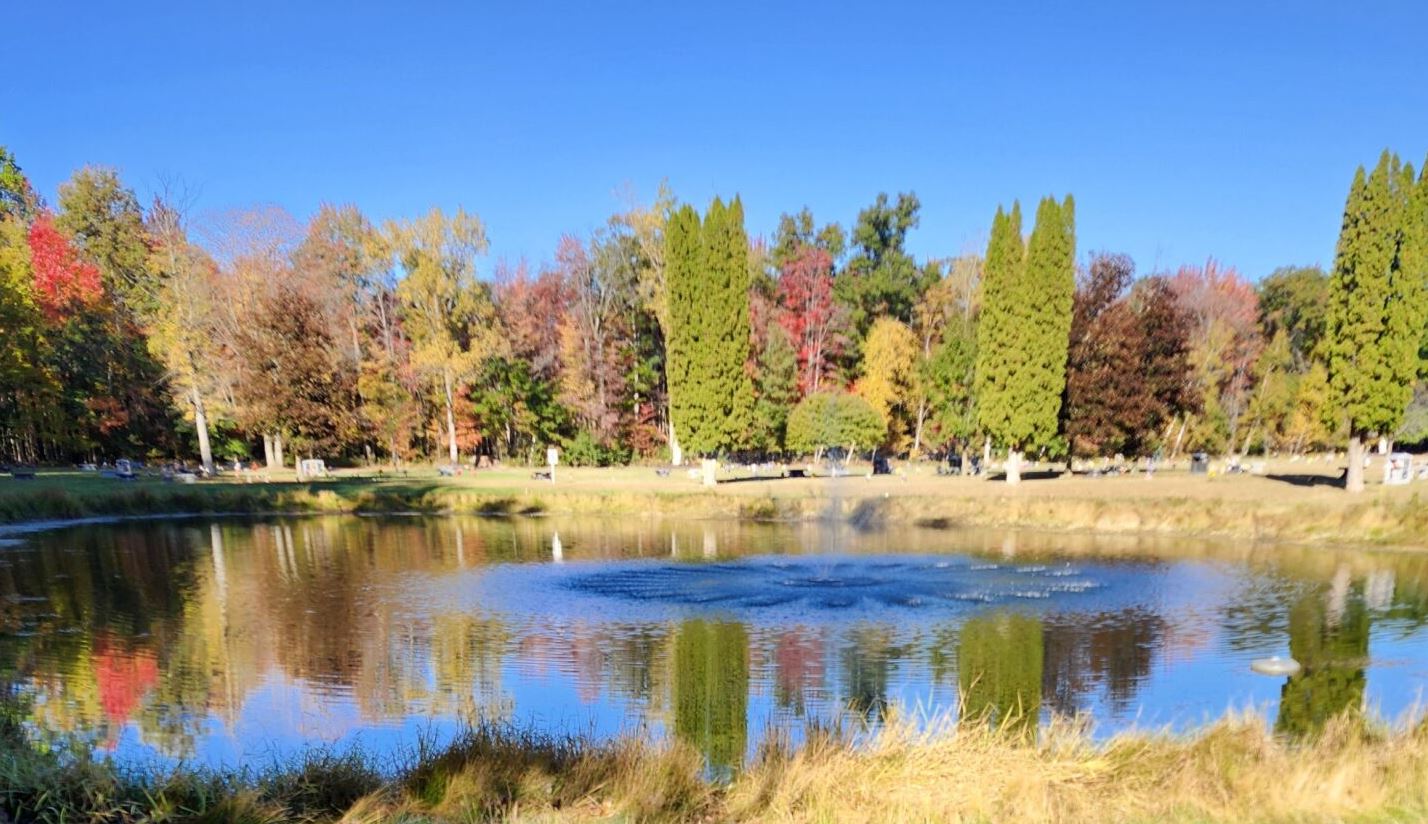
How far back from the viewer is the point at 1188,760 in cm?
718

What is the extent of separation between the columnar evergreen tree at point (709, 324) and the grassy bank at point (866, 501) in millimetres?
3049

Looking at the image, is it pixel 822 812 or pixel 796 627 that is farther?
pixel 796 627

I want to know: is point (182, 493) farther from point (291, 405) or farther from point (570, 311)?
point (570, 311)

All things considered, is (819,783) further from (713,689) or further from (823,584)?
(823,584)

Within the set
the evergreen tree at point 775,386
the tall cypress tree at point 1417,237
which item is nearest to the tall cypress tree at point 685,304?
the evergreen tree at point 775,386

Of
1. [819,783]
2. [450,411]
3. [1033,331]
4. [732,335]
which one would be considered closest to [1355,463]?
[1033,331]

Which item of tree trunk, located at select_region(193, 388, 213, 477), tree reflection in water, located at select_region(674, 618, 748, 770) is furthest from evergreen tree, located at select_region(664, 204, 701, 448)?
tree trunk, located at select_region(193, 388, 213, 477)

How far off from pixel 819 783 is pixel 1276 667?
9618 millimetres

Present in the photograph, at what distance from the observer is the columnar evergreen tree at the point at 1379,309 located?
97.8 ft

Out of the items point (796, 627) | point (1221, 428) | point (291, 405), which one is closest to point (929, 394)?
point (1221, 428)

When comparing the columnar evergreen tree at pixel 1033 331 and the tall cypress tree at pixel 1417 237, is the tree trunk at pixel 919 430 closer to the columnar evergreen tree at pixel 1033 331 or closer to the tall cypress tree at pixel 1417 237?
the columnar evergreen tree at pixel 1033 331

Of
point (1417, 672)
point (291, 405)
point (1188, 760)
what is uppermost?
point (291, 405)

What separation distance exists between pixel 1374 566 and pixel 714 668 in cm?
1822

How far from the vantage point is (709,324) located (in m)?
37.9
